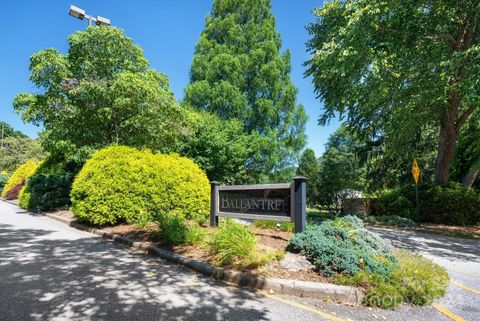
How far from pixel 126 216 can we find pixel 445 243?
30.5ft

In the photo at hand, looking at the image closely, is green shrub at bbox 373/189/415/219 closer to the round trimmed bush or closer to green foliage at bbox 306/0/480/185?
green foliage at bbox 306/0/480/185

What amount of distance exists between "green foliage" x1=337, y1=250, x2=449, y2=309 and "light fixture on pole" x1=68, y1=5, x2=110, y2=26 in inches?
536

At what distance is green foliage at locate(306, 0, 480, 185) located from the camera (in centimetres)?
1095

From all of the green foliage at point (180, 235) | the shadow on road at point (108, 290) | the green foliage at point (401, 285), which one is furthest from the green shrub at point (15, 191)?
the green foliage at point (401, 285)

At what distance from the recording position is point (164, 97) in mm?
13297

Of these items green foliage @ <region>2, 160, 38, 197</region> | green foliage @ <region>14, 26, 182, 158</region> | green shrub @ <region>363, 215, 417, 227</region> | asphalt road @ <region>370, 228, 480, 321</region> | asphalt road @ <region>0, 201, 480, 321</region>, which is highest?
green foliage @ <region>14, 26, 182, 158</region>

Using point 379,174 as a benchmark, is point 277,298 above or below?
below

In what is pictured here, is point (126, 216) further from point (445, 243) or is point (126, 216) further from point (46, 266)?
point (445, 243)

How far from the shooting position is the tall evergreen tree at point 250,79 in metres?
23.8

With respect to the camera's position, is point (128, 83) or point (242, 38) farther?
point (242, 38)

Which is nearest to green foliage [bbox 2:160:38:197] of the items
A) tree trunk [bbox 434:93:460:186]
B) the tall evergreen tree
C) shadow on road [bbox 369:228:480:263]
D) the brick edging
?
the tall evergreen tree

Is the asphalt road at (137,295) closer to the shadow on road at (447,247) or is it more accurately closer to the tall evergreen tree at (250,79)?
the shadow on road at (447,247)

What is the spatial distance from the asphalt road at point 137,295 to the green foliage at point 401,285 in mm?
128

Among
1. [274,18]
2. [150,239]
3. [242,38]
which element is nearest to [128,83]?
[150,239]
